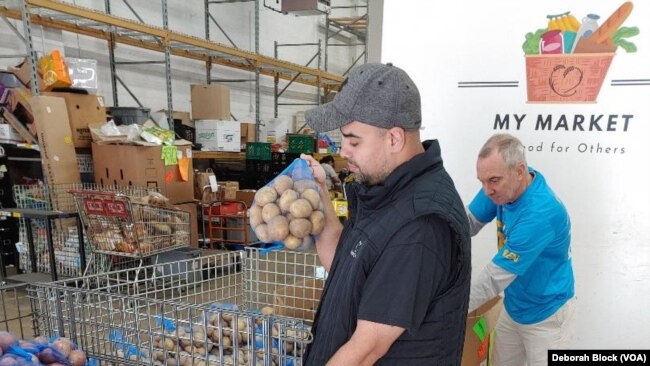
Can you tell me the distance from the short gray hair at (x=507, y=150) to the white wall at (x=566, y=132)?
760 mm

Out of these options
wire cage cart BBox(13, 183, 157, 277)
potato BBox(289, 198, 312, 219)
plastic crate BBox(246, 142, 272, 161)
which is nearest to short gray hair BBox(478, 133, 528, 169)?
potato BBox(289, 198, 312, 219)

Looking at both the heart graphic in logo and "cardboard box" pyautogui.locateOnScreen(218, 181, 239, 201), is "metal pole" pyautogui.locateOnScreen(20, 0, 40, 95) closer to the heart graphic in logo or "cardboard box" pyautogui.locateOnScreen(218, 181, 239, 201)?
"cardboard box" pyautogui.locateOnScreen(218, 181, 239, 201)

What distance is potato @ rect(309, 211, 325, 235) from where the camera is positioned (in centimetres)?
136

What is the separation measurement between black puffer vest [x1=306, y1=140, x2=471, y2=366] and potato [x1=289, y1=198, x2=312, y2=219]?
28cm

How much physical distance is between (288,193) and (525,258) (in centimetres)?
Answer: 95

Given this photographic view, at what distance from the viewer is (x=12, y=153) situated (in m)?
4.73

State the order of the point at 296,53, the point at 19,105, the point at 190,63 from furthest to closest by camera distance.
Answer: the point at 296,53
the point at 190,63
the point at 19,105

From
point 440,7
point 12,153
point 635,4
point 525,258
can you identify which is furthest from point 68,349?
point 12,153

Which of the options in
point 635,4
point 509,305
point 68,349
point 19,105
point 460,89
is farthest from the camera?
point 19,105

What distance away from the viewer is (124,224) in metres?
3.72

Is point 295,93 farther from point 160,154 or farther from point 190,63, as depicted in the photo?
point 160,154

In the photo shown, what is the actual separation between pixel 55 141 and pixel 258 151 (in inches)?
129

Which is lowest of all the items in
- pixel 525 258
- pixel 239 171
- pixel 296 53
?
pixel 239 171

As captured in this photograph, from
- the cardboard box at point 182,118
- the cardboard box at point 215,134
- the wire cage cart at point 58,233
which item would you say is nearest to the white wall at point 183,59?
the cardboard box at point 182,118
